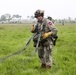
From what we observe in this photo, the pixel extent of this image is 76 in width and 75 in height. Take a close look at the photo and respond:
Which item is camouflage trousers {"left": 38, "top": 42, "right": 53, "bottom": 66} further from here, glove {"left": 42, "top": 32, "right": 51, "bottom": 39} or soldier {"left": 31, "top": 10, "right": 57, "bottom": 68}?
glove {"left": 42, "top": 32, "right": 51, "bottom": 39}

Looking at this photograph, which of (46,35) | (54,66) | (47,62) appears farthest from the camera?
(54,66)

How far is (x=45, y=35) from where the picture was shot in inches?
291

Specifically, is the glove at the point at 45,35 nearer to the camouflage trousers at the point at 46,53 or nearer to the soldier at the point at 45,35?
the soldier at the point at 45,35

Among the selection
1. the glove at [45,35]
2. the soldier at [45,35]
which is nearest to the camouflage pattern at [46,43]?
the soldier at [45,35]

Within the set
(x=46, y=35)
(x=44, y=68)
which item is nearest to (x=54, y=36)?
(x=46, y=35)

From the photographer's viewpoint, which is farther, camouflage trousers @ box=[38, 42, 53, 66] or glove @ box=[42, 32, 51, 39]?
camouflage trousers @ box=[38, 42, 53, 66]

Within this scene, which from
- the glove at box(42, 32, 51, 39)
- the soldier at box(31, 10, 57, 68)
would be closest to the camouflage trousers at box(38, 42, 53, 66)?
the soldier at box(31, 10, 57, 68)

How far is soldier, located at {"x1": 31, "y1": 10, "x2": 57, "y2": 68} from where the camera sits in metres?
7.50

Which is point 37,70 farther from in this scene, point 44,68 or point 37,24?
point 37,24

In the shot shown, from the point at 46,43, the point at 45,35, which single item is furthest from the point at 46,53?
the point at 45,35

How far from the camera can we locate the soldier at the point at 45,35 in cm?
750

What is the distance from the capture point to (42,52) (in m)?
7.93

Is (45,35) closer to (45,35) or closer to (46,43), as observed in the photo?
(45,35)

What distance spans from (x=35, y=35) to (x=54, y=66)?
1.36 metres
